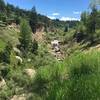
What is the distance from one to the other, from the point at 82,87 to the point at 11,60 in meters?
56.1

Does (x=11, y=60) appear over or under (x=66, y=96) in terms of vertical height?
under

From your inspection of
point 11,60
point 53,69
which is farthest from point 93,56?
point 11,60

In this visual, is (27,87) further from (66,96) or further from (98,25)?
(98,25)

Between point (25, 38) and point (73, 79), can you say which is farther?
point (25, 38)

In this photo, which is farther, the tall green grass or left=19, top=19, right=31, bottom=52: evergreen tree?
left=19, top=19, right=31, bottom=52: evergreen tree

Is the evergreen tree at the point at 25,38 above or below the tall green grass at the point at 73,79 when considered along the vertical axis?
below

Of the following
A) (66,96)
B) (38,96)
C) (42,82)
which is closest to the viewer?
(66,96)

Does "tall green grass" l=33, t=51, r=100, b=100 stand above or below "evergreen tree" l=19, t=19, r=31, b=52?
above

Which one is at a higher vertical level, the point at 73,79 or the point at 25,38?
the point at 73,79

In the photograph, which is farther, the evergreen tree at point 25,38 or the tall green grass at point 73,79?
the evergreen tree at point 25,38

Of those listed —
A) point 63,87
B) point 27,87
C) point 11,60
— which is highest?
point 63,87

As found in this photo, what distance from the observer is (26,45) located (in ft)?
295

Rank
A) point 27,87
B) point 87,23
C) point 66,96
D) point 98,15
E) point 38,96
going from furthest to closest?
point 87,23, point 98,15, point 27,87, point 38,96, point 66,96

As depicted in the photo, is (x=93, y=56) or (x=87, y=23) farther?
(x=87, y=23)
